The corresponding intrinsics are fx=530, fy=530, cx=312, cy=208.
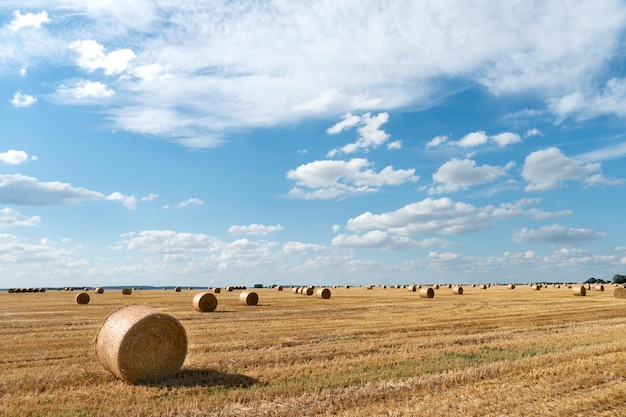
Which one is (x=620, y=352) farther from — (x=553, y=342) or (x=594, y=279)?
(x=594, y=279)

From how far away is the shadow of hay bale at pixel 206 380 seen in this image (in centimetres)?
1065

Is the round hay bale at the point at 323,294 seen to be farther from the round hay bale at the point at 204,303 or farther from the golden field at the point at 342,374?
the golden field at the point at 342,374

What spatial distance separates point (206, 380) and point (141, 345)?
1.77 m

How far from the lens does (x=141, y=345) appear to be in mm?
11703

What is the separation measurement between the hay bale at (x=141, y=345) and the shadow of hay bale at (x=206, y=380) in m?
0.30

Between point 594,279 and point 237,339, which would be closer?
point 237,339

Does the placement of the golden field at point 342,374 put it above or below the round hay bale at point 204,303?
below

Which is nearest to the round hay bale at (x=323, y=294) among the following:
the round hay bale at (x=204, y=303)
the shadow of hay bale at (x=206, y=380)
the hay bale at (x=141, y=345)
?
the round hay bale at (x=204, y=303)

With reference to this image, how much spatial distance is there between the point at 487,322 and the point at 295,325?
805 centimetres

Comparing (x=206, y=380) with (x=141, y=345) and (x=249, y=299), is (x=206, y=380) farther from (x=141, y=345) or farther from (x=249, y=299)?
(x=249, y=299)

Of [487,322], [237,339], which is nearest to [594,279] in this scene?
[487,322]

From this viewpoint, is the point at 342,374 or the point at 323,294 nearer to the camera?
the point at 342,374

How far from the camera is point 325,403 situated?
29.8ft

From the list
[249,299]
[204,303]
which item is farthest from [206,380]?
[249,299]
